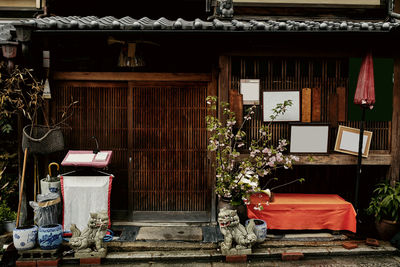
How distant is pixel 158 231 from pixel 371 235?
18.1 feet

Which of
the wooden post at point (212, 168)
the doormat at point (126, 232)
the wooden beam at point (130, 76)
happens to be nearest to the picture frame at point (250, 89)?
the wooden post at point (212, 168)

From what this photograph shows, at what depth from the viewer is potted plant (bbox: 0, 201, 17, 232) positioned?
849 centimetres

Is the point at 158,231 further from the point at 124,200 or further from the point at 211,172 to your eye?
the point at 211,172

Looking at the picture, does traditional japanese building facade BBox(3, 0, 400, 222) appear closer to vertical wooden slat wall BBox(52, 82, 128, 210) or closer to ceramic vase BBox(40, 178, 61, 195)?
vertical wooden slat wall BBox(52, 82, 128, 210)

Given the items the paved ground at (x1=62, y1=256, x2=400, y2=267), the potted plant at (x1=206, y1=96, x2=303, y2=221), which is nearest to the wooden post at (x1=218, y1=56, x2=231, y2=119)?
the potted plant at (x1=206, y1=96, x2=303, y2=221)

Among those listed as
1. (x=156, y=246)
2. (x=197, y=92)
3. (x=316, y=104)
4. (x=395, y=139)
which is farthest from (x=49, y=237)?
(x=395, y=139)

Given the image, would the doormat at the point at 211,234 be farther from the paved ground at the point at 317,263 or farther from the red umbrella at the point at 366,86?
the red umbrella at the point at 366,86

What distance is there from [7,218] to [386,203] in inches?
377

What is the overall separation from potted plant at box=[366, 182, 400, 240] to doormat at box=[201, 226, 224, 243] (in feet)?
12.7

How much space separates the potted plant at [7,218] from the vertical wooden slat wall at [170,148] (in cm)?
313

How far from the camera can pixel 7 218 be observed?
28.1ft

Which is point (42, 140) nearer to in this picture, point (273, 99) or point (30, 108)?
point (30, 108)

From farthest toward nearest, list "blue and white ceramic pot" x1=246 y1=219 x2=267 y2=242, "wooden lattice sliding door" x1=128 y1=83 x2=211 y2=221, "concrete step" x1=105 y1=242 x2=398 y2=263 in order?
"wooden lattice sliding door" x1=128 y1=83 x2=211 y2=221 → "blue and white ceramic pot" x1=246 y1=219 x2=267 y2=242 → "concrete step" x1=105 y1=242 x2=398 y2=263

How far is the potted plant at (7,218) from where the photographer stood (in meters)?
8.49
